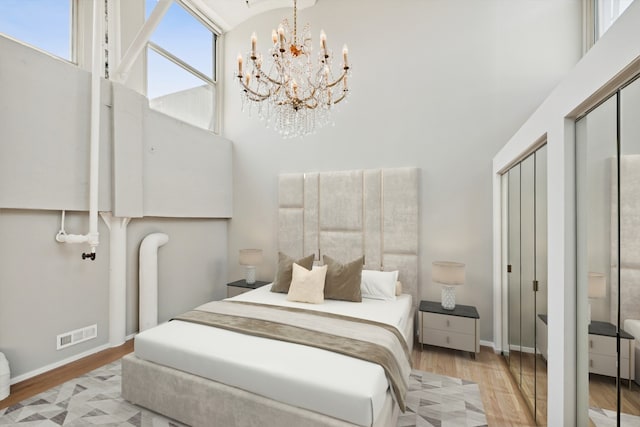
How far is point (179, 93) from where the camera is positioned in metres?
4.07

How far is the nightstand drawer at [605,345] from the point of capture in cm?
103

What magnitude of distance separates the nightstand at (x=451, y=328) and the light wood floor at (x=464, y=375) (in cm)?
13

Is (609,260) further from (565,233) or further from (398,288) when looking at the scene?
(398,288)

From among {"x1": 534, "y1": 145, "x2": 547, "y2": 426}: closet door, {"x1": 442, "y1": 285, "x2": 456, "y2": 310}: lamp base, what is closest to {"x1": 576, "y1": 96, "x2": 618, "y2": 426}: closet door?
{"x1": 534, "y1": 145, "x2": 547, "y2": 426}: closet door

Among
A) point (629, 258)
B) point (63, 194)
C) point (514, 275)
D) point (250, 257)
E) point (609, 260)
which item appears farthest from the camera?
point (250, 257)

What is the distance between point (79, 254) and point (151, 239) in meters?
0.68

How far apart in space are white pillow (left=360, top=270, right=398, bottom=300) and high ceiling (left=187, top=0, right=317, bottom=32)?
12.1 ft

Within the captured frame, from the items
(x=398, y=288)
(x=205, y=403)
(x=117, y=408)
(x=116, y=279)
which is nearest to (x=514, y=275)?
(x=398, y=288)

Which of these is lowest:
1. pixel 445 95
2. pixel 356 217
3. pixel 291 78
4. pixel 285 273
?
pixel 285 273

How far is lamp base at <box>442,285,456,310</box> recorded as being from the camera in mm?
3088

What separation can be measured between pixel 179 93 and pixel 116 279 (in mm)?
2518

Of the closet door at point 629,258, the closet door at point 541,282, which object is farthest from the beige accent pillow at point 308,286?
the closet door at point 629,258

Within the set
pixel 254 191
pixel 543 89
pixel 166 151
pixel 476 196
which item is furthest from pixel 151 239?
pixel 543 89

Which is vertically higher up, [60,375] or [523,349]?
[523,349]
